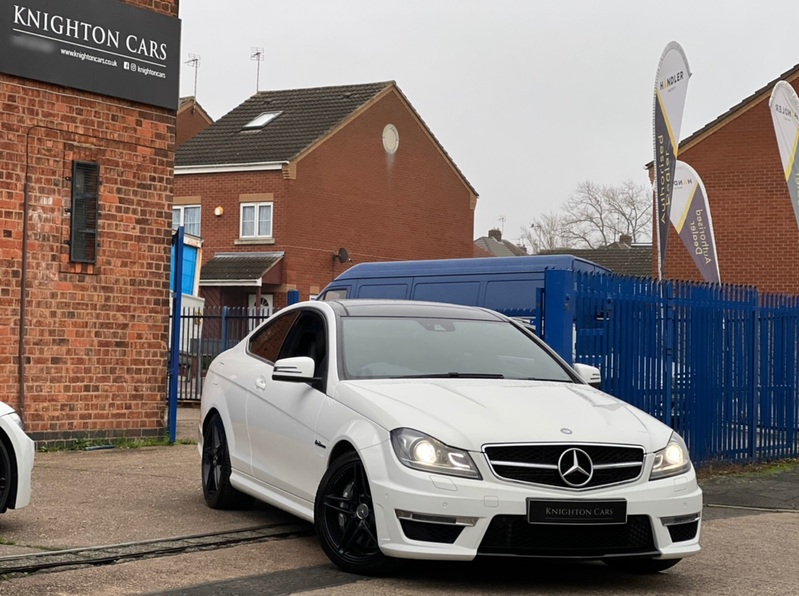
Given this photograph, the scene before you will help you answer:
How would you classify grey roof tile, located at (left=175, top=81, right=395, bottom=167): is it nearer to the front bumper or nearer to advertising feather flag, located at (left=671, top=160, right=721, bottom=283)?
advertising feather flag, located at (left=671, top=160, right=721, bottom=283)

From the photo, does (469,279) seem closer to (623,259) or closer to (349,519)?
(349,519)

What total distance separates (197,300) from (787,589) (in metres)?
23.4

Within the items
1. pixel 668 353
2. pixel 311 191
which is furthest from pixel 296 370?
pixel 311 191

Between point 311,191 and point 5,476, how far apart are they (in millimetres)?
34206

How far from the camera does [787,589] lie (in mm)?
6820

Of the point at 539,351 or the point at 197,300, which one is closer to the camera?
the point at 539,351

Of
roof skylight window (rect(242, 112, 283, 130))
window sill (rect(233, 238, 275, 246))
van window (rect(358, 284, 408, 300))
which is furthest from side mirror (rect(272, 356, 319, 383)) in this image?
roof skylight window (rect(242, 112, 283, 130))

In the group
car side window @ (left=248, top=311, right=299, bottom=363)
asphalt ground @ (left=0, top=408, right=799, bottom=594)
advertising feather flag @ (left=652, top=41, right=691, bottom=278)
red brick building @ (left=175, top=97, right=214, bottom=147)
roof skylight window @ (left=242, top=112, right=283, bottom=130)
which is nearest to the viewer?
asphalt ground @ (left=0, top=408, right=799, bottom=594)

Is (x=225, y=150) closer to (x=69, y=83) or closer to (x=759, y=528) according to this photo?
(x=69, y=83)

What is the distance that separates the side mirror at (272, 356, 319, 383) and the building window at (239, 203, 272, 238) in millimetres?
33539

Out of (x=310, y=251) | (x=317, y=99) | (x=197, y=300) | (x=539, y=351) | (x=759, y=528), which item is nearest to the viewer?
(x=539, y=351)

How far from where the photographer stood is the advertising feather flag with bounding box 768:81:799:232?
53.0 feet

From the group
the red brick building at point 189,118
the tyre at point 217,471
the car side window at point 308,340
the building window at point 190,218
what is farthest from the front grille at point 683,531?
the red brick building at point 189,118

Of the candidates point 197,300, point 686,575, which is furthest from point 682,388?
point 197,300
